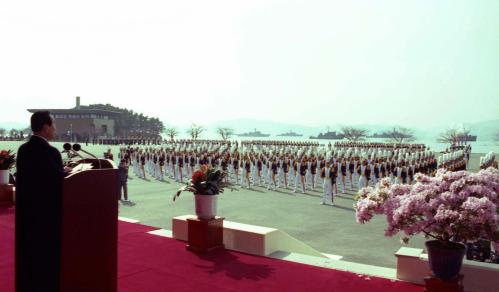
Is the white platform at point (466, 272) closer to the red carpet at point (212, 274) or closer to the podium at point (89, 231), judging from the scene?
the red carpet at point (212, 274)

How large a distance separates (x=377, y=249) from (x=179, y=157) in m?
14.5

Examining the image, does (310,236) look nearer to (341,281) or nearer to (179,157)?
(341,281)

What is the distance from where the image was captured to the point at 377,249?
28.2 ft

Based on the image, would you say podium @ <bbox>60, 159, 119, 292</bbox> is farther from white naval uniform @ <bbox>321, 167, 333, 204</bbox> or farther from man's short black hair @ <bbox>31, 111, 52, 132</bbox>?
white naval uniform @ <bbox>321, 167, 333, 204</bbox>

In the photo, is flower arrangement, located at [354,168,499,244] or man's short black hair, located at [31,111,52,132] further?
flower arrangement, located at [354,168,499,244]

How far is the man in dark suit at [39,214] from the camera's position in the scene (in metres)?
3.44

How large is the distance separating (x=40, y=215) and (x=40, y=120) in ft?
2.55

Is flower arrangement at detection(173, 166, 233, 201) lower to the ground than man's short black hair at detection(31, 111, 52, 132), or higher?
lower

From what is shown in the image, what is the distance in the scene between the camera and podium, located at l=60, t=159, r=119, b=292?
357 centimetres

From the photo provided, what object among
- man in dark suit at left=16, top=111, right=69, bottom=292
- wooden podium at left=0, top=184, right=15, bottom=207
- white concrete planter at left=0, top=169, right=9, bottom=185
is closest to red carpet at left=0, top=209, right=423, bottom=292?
man in dark suit at left=16, top=111, right=69, bottom=292

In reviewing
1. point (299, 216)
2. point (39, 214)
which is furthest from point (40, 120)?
point (299, 216)

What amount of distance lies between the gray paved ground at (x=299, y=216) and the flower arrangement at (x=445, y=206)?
3406 millimetres

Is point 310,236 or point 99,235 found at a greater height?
point 99,235

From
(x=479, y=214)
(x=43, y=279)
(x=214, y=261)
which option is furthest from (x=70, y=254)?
(x=479, y=214)
